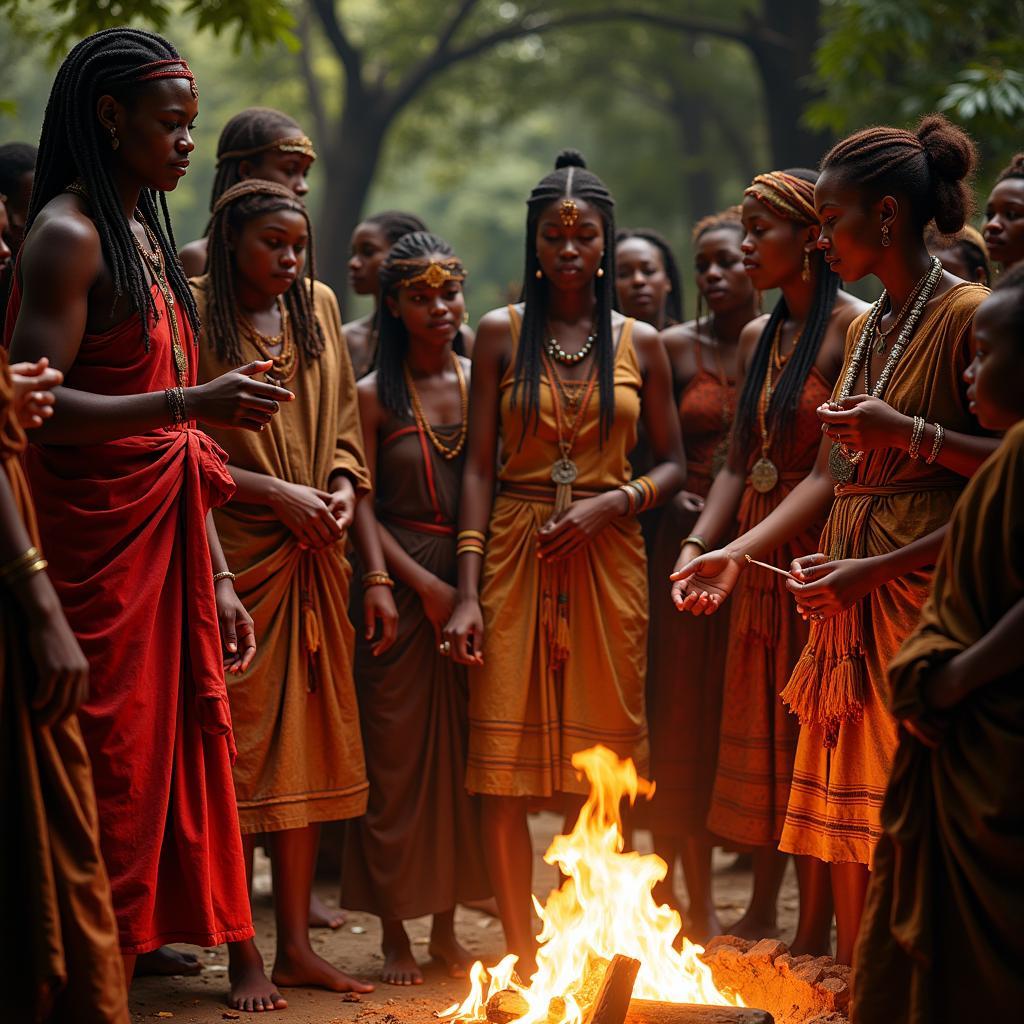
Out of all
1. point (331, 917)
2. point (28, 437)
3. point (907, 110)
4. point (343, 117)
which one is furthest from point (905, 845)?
point (343, 117)

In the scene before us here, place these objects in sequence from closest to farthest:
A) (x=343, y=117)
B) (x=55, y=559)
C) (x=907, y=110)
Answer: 1. (x=55, y=559)
2. (x=907, y=110)
3. (x=343, y=117)

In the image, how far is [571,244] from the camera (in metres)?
5.40

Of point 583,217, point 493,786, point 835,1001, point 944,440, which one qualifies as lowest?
point 835,1001

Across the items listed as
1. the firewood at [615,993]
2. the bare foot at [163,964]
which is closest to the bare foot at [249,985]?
the bare foot at [163,964]

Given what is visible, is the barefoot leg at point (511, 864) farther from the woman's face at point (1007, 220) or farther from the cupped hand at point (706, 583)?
the woman's face at point (1007, 220)

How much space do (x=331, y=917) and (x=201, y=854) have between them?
2349 millimetres

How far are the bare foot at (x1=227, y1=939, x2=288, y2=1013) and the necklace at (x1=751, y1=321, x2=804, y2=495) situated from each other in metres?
2.64

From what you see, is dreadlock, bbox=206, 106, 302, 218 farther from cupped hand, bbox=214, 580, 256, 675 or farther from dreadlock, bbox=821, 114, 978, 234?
dreadlock, bbox=821, 114, 978, 234

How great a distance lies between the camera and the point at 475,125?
21.3m

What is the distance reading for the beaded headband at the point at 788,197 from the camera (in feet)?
17.0

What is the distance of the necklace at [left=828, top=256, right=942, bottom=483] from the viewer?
14.1 ft

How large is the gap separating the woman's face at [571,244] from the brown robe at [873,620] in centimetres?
158

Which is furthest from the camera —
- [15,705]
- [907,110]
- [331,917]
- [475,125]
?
[475,125]

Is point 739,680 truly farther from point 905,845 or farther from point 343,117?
point 343,117
